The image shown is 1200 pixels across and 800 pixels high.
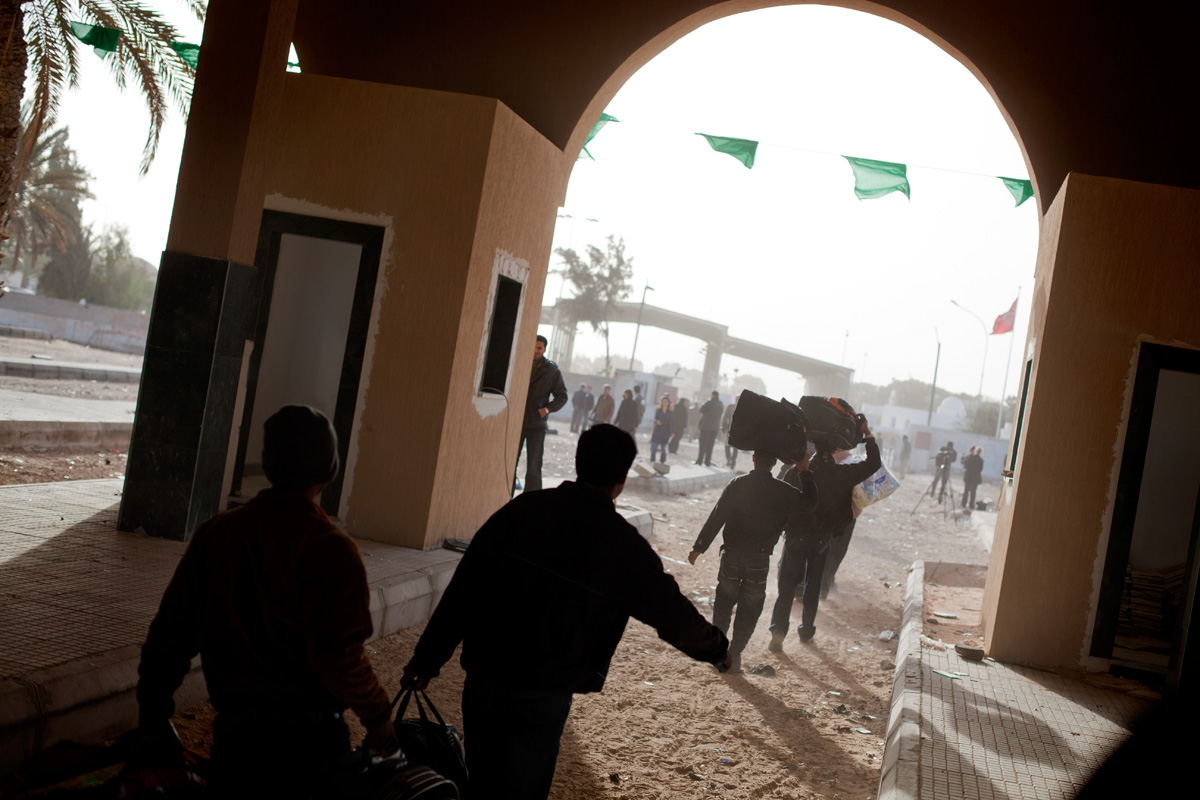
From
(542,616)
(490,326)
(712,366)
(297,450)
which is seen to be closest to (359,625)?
(297,450)

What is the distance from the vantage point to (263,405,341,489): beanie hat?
230 centimetres

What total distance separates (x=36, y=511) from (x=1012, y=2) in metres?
8.73

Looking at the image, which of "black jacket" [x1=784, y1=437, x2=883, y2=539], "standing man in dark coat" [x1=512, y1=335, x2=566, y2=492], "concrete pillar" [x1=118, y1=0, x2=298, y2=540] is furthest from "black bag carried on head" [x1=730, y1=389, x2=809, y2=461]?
"concrete pillar" [x1=118, y1=0, x2=298, y2=540]

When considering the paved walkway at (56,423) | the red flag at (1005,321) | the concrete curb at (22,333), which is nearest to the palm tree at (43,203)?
the concrete curb at (22,333)

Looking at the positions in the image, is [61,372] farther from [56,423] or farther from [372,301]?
[372,301]

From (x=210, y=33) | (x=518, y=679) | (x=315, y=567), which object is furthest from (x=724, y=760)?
(x=210, y=33)

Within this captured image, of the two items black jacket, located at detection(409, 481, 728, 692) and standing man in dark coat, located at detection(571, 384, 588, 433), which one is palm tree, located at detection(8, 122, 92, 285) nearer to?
standing man in dark coat, located at detection(571, 384, 588, 433)

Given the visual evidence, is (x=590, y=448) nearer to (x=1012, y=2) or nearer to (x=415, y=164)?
(x=415, y=164)

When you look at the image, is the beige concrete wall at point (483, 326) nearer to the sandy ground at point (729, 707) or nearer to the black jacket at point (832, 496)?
the sandy ground at point (729, 707)

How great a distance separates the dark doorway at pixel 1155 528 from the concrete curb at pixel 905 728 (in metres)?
1.37

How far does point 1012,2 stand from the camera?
754cm

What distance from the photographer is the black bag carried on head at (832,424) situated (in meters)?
7.60

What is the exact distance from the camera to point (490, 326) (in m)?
7.65

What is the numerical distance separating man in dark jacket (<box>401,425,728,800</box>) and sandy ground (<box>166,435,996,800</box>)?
123 mm
